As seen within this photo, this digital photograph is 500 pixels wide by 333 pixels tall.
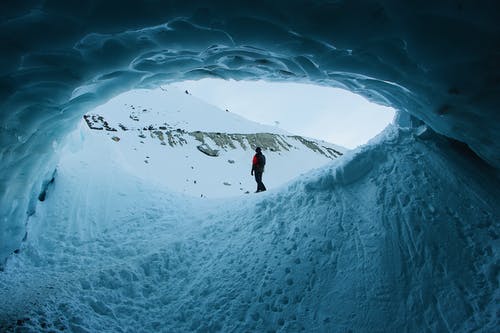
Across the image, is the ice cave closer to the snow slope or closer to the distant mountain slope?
the snow slope

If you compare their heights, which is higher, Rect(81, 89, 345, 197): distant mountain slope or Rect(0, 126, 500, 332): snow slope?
Rect(81, 89, 345, 197): distant mountain slope

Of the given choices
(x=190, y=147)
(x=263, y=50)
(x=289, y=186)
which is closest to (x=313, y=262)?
(x=289, y=186)

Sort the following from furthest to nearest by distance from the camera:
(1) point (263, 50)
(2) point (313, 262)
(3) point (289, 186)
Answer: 1. (3) point (289, 186)
2. (2) point (313, 262)
3. (1) point (263, 50)

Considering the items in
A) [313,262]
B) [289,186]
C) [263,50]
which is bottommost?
[313,262]

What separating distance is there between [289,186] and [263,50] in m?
2.91

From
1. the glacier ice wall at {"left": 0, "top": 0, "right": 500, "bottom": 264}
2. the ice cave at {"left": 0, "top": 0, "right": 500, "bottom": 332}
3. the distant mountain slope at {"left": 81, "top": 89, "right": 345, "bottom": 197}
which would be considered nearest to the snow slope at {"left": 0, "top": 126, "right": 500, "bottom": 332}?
the ice cave at {"left": 0, "top": 0, "right": 500, "bottom": 332}

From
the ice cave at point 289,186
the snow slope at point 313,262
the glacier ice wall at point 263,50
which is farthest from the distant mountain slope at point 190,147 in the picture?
the glacier ice wall at point 263,50

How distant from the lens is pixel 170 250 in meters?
5.19

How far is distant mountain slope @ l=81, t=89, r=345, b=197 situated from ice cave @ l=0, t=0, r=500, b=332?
14.6 feet

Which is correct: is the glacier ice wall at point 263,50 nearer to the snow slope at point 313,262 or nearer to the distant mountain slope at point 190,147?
the snow slope at point 313,262

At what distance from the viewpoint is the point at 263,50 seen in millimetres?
3227

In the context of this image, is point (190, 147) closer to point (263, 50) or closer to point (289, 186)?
point (289, 186)

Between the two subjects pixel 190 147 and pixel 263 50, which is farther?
pixel 190 147

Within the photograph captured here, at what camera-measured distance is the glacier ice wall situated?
7.55 ft
